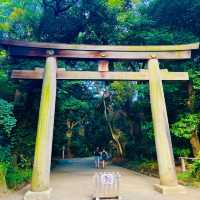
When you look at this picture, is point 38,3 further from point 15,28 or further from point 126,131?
point 126,131

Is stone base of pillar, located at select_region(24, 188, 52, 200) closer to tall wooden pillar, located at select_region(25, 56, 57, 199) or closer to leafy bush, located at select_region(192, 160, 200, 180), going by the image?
tall wooden pillar, located at select_region(25, 56, 57, 199)

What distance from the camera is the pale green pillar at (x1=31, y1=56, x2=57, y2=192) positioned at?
31.1 ft

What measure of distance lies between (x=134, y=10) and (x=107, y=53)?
1068cm

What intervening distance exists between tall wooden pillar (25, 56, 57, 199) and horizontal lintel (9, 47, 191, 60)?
46cm

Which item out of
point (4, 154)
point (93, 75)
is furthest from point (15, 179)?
point (93, 75)

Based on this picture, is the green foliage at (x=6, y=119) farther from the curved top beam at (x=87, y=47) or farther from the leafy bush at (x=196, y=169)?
the leafy bush at (x=196, y=169)

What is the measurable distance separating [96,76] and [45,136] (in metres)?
3.37

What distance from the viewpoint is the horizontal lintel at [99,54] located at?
444 inches

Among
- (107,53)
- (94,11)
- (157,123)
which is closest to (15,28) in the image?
(94,11)

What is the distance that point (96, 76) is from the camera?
1152 centimetres

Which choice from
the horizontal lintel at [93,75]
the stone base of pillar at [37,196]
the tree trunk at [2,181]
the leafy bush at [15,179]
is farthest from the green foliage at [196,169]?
the tree trunk at [2,181]

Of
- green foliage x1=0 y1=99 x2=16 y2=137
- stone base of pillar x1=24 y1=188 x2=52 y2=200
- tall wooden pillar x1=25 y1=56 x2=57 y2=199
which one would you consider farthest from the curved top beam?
stone base of pillar x1=24 y1=188 x2=52 y2=200

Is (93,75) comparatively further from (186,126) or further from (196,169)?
(186,126)

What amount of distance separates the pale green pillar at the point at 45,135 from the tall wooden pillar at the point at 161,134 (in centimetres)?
411
